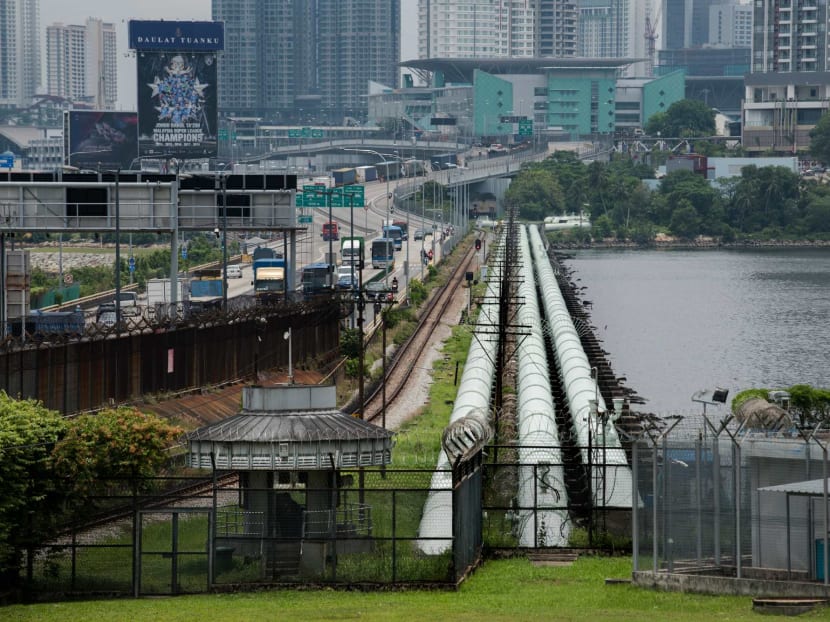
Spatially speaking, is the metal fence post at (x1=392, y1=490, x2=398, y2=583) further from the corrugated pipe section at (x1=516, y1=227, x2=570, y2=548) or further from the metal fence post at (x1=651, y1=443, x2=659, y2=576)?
the metal fence post at (x1=651, y1=443, x2=659, y2=576)

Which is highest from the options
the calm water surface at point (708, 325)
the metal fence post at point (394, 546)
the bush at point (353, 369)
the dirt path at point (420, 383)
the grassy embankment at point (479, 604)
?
the metal fence post at point (394, 546)

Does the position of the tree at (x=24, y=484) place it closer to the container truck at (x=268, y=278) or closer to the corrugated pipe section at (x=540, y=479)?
the corrugated pipe section at (x=540, y=479)

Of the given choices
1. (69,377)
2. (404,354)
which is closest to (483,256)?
(404,354)

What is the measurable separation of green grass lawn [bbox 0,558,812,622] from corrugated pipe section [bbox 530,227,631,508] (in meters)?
3.57

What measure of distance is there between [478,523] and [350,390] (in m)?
37.0

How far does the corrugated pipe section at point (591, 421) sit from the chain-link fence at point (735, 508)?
3844 mm

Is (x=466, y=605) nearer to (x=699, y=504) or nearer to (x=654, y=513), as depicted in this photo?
(x=654, y=513)

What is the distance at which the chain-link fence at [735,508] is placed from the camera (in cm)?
2927

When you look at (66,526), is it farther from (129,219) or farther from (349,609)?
(129,219)

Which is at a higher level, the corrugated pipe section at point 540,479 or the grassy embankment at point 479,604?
the corrugated pipe section at point 540,479

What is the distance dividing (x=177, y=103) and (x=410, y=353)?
1732 inches

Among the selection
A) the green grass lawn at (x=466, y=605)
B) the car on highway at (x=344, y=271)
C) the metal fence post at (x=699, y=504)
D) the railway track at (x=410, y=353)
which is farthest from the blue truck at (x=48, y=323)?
the car on highway at (x=344, y=271)

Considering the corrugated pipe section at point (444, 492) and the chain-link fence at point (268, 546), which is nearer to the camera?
the chain-link fence at point (268, 546)

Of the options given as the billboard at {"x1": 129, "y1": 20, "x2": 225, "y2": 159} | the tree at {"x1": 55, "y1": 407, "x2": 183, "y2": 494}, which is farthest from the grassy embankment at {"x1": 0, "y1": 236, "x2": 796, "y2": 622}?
the billboard at {"x1": 129, "y1": 20, "x2": 225, "y2": 159}
